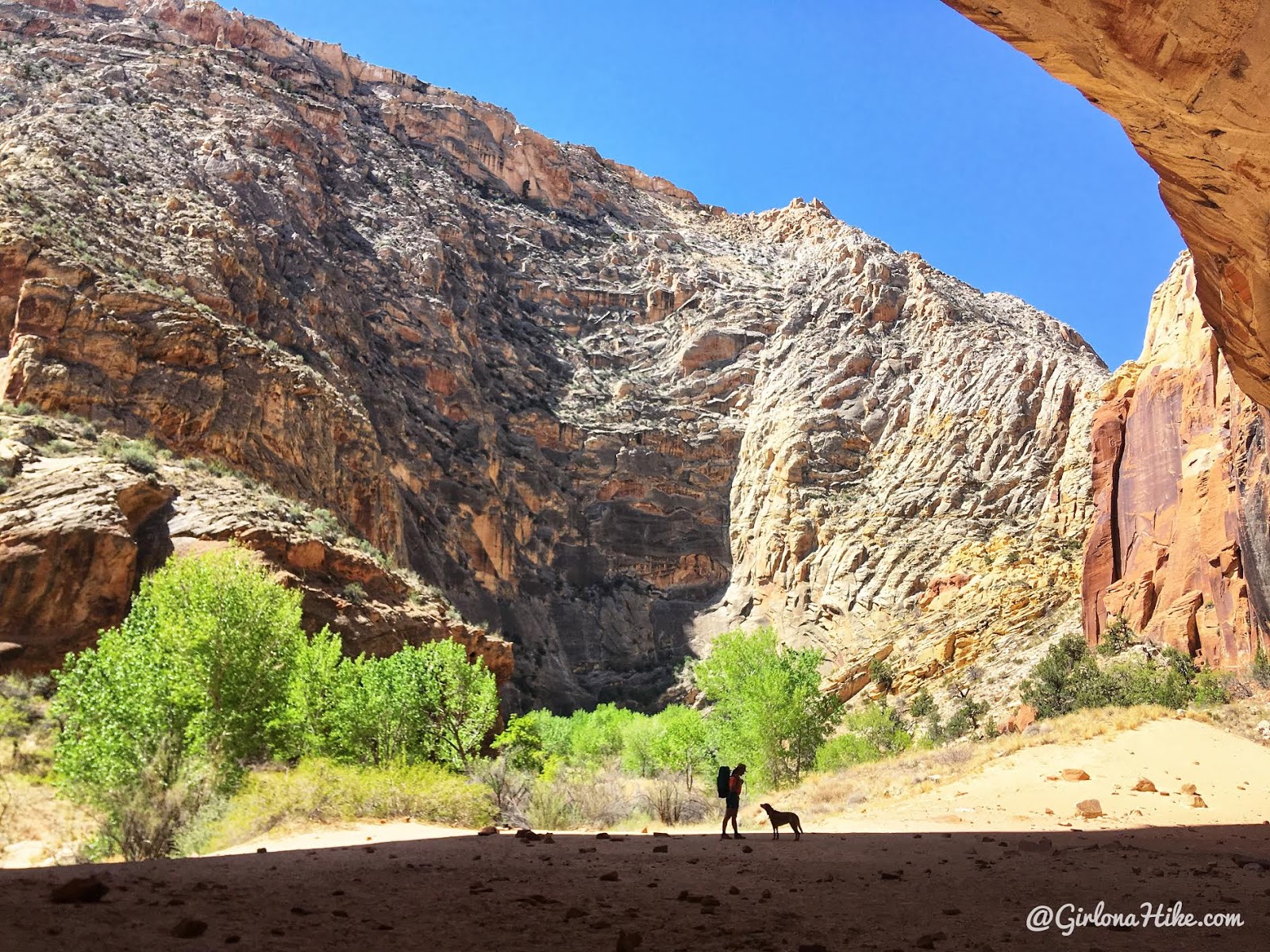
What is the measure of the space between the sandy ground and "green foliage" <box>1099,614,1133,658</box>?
22784 millimetres

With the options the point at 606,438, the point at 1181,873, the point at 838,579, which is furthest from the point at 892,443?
the point at 1181,873

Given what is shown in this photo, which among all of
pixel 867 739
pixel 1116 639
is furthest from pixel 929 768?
pixel 1116 639

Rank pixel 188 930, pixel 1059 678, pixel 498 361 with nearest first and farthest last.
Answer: pixel 188 930, pixel 1059 678, pixel 498 361

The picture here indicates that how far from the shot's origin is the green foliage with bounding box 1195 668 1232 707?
90.7 ft

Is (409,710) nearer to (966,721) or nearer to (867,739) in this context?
(867,739)

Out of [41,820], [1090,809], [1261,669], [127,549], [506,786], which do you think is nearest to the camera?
[41,820]

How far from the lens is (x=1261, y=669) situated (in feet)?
92.7

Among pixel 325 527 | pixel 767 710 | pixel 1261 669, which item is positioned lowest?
pixel 767 710

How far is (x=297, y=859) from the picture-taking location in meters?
9.50

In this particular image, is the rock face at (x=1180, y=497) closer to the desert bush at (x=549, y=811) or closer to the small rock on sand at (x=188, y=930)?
the desert bush at (x=549, y=811)

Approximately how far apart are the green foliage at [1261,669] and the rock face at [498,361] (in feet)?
57.9

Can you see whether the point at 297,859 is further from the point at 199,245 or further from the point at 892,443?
the point at 892,443

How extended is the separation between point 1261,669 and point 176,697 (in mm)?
31885

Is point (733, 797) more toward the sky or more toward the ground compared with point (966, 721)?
more toward the ground
